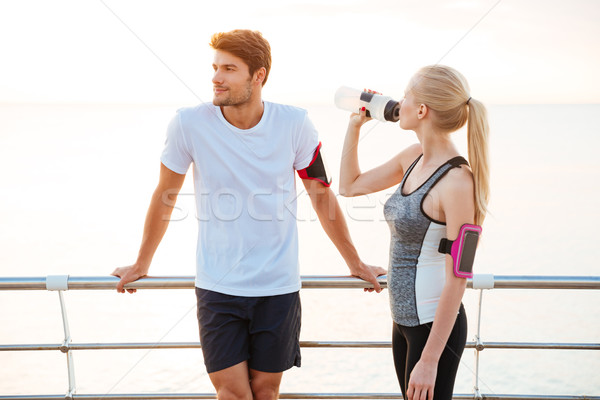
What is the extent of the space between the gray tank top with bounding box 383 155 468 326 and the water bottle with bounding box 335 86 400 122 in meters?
0.42

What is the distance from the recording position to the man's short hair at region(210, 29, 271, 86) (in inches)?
68.8

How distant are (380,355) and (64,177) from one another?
39612mm

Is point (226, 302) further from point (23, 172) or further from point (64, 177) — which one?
point (23, 172)

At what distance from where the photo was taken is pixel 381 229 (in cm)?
4147

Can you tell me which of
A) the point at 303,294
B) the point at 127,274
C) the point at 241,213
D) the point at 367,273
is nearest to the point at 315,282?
the point at 367,273

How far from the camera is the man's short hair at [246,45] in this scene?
1.75 metres

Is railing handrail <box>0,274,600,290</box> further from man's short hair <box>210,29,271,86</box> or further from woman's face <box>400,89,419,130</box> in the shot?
man's short hair <box>210,29,271,86</box>

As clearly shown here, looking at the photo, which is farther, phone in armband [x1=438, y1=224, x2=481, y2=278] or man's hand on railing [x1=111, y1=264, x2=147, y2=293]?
man's hand on railing [x1=111, y1=264, x2=147, y2=293]

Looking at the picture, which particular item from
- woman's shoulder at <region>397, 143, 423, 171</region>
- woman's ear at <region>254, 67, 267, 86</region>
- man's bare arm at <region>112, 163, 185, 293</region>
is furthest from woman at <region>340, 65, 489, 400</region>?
man's bare arm at <region>112, 163, 185, 293</region>

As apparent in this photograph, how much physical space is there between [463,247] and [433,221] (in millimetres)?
113

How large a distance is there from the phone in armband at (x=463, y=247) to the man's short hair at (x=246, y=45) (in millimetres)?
811

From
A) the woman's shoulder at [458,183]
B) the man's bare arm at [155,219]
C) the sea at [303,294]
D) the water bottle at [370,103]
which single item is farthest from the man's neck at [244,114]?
the sea at [303,294]

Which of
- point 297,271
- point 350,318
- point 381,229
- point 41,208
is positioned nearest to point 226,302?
point 297,271

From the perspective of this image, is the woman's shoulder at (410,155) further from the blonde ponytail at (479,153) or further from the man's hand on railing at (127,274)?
the man's hand on railing at (127,274)
